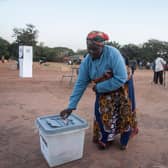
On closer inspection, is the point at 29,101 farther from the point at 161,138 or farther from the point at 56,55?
the point at 56,55

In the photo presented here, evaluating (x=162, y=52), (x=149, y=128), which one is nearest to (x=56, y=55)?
(x=162, y=52)

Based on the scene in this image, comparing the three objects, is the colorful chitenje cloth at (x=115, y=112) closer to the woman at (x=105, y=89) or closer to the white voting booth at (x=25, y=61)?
the woman at (x=105, y=89)

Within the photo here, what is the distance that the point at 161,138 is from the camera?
2838 millimetres

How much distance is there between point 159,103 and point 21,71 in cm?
711

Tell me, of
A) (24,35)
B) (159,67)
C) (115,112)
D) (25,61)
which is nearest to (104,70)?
(115,112)

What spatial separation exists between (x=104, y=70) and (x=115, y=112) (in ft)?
1.61

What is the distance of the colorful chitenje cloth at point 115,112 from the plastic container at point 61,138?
298 mm

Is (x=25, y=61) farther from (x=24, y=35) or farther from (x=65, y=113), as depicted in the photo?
(x=24, y=35)

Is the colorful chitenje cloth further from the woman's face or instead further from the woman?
the woman's face

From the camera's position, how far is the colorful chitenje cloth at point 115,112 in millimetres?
2217

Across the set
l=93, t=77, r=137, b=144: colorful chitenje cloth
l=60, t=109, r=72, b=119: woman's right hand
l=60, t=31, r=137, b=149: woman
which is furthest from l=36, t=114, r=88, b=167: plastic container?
l=93, t=77, r=137, b=144: colorful chitenje cloth

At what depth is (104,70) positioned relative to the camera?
6.87ft

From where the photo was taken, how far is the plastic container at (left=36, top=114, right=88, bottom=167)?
1920 millimetres

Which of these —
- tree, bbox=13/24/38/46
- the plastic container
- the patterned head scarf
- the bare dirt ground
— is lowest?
the bare dirt ground
